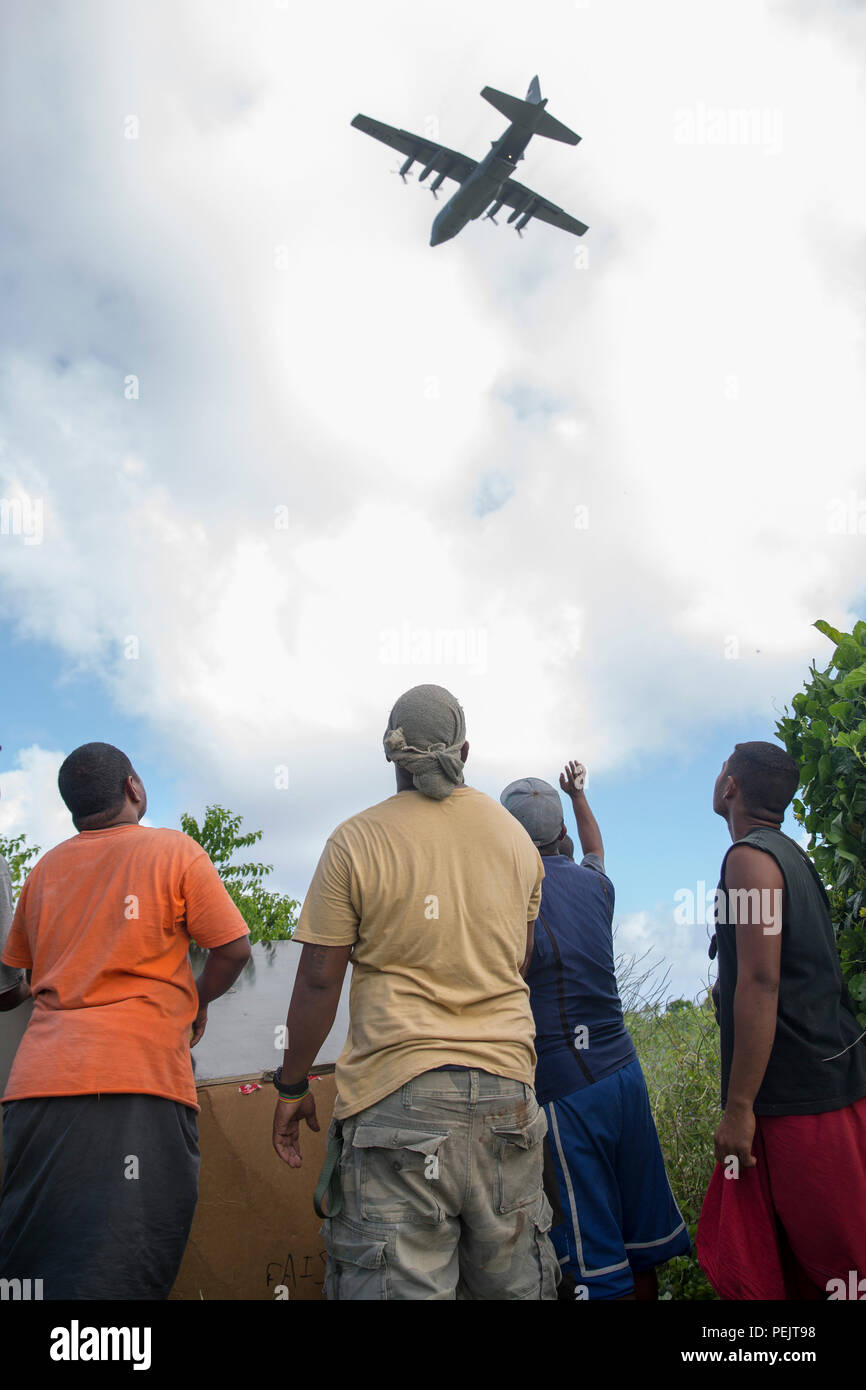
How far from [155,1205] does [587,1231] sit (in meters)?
1.56

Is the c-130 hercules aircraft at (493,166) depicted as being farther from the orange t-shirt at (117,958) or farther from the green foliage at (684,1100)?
the orange t-shirt at (117,958)

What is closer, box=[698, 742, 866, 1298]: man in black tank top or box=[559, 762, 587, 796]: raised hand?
box=[698, 742, 866, 1298]: man in black tank top

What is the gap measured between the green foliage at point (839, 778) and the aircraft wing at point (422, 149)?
59.7ft

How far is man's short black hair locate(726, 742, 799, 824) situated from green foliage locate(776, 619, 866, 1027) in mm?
398

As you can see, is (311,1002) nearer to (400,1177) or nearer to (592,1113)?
(400,1177)

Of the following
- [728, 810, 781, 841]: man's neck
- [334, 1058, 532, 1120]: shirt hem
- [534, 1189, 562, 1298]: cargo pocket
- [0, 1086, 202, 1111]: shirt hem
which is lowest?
[534, 1189, 562, 1298]: cargo pocket

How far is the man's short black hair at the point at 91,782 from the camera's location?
10.4 ft

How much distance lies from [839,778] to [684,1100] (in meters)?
3.02

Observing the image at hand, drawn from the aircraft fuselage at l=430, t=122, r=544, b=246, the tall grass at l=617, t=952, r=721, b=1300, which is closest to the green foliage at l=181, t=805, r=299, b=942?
the tall grass at l=617, t=952, r=721, b=1300

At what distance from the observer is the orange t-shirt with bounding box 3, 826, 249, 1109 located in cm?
286

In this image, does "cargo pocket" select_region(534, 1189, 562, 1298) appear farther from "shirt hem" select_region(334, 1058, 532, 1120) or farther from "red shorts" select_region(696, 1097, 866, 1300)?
"red shorts" select_region(696, 1097, 866, 1300)
